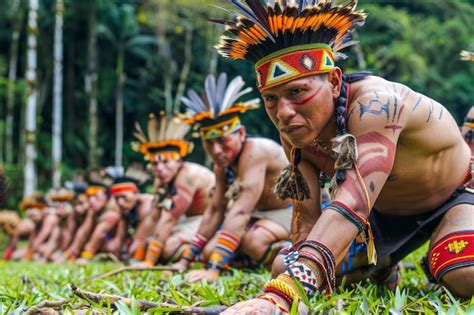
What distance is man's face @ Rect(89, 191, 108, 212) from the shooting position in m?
8.68

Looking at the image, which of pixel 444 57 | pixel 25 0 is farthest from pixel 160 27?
pixel 444 57

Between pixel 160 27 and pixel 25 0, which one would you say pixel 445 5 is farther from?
pixel 25 0

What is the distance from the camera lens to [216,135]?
183 inches

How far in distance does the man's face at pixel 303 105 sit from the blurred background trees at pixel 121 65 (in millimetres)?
16359

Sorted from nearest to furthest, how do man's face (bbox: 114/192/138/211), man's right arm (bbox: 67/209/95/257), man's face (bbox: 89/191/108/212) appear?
man's face (bbox: 114/192/138/211)
man's right arm (bbox: 67/209/95/257)
man's face (bbox: 89/191/108/212)

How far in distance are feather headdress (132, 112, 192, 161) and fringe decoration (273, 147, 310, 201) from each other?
364 cm

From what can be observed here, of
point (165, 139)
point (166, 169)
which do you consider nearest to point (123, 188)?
point (165, 139)

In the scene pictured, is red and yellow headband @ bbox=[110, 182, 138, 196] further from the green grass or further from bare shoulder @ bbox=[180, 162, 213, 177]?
the green grass

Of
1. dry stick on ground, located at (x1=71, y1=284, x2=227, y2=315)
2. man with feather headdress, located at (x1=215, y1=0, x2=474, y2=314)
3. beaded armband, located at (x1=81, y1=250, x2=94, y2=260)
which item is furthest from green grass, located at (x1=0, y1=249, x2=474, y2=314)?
beaded armband, located at (x1=81, y1=250, x2=94, y2=260)

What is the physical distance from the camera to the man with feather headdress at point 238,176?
444cm

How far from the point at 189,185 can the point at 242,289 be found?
3141mm

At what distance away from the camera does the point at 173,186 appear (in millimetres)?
6098

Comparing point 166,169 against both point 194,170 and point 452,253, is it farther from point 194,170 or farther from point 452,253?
point 452,253

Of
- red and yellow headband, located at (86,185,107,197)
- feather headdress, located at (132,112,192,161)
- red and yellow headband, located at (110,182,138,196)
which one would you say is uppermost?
feather headdress, located at (132,112,192,161)
